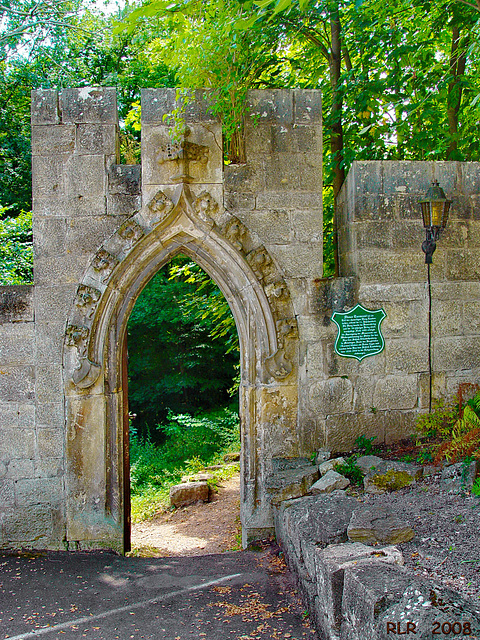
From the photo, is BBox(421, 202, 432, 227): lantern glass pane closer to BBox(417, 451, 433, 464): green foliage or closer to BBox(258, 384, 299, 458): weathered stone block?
BBox(258, 384, 299, 458): weathered stone block

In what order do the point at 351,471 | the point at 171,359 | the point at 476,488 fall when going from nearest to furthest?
1. the point at 476,488
2. the point at 351,471
3. the point at 171,359

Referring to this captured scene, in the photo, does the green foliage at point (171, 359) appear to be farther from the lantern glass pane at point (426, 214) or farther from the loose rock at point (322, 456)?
the lantern glass pane at point (426, 214)

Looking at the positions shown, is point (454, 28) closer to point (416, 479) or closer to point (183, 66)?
point (183, 66)

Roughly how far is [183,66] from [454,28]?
13.3 ft

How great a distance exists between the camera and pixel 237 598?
11.3 feet

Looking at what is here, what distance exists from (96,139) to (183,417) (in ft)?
25.3

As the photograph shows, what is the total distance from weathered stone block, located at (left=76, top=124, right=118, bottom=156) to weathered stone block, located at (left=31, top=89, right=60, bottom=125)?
0.23 meters

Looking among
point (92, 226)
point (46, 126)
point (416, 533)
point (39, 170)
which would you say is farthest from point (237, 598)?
point (46, 126)

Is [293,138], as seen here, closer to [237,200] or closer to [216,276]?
[237,200]

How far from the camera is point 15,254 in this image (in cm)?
768

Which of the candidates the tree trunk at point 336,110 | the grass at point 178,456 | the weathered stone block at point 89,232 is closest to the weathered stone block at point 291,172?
the weathered stone block at point 89,232

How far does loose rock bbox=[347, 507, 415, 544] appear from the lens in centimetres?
290

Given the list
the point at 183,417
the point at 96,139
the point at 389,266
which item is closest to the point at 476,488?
the point at 389,266

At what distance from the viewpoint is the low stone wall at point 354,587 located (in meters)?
1.89
